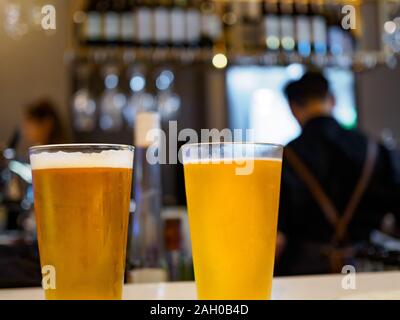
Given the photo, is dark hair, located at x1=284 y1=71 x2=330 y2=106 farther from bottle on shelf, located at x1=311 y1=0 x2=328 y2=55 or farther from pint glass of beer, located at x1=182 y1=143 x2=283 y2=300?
pint glass of beer, located at x1=182 y1=143 x2=283 y2=300

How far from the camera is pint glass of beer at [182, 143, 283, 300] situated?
1.87ft

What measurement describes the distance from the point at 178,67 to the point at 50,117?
1003 mm

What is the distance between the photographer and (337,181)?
2.51 metres

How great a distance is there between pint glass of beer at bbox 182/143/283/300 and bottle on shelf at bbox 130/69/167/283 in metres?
0.47

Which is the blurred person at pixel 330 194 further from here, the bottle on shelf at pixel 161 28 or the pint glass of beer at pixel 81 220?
the pint glass of beer at pixel 81 220

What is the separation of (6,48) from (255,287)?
4.46 m

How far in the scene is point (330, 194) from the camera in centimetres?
250


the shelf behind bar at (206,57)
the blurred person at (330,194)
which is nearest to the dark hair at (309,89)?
the blurred person at (330,194)

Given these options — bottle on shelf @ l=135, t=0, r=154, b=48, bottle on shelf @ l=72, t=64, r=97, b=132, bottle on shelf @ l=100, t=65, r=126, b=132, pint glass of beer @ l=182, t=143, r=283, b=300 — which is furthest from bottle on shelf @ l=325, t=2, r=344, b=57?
pint glass of beer @ l=182, t=143, r=283, b=300

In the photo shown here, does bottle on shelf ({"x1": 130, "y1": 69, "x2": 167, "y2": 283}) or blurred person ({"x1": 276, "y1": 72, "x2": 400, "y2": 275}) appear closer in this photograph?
bottle on shelf ({"x1": 130, "y1": 69, "x2": 167, "y2": 283})

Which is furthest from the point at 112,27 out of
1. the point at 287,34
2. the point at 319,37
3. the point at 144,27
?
the point at 319,37

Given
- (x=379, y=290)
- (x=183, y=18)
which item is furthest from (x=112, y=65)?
(x=379, y=290)

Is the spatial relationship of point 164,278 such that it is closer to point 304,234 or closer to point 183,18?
point 304,234

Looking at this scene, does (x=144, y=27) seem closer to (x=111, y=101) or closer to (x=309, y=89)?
(x=111, y=101)
